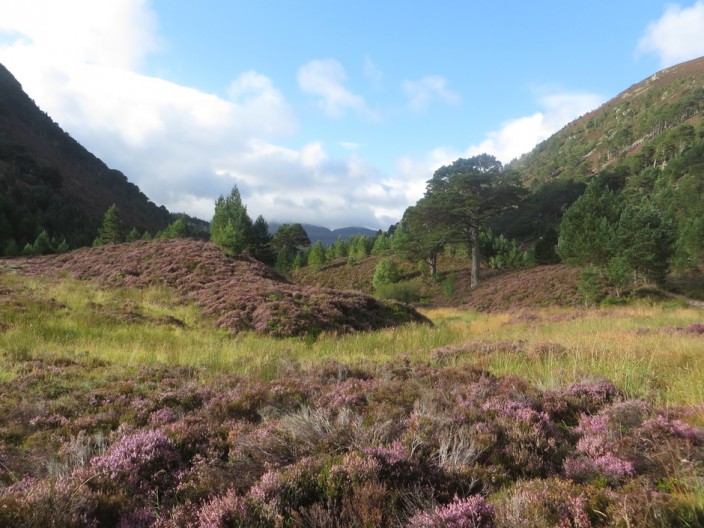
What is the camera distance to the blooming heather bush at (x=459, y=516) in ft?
6.70

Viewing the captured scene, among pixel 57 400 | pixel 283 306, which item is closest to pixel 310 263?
pixel 283 306

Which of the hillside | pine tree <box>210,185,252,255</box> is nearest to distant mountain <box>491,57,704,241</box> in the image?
the hillside

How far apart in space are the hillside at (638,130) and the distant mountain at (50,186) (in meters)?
133

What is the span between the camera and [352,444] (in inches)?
117

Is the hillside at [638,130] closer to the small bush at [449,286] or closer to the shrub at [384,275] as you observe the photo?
the small bush at [449,286]

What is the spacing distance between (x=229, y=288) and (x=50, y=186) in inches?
4237

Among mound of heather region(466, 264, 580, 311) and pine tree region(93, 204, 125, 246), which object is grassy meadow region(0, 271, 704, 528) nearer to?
mound of heather region(466, 264, 580, 311)

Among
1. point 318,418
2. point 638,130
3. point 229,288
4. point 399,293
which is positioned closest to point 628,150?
point 638,130

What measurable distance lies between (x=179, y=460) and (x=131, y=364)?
426 cm

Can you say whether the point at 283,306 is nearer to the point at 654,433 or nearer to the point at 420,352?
the point at 420,352

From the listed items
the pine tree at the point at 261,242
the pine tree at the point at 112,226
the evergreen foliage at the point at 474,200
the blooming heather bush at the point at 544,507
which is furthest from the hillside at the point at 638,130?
the blooming heather bush at the point at 544,507

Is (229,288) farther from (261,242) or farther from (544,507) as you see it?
(261,242)

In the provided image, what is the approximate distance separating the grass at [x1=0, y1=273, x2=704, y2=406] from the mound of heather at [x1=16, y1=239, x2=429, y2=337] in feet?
3.81

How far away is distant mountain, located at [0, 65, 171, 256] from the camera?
70.3 meters
